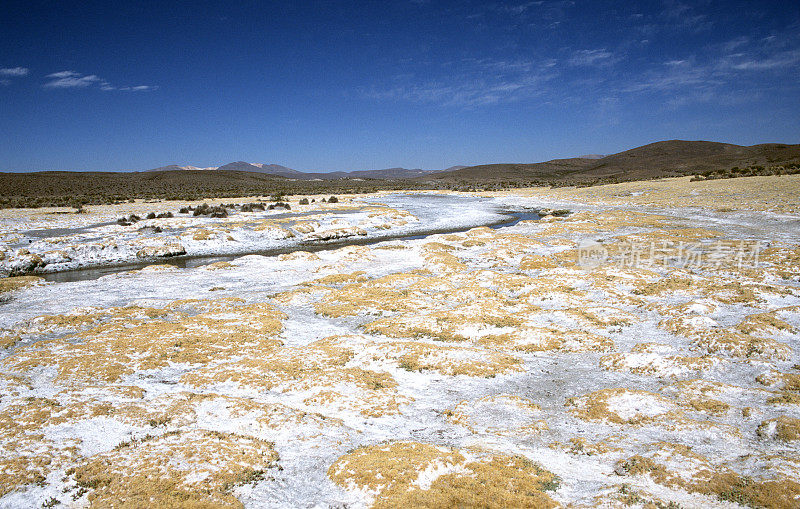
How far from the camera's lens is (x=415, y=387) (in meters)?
10.1

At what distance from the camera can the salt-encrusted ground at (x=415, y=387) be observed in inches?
253

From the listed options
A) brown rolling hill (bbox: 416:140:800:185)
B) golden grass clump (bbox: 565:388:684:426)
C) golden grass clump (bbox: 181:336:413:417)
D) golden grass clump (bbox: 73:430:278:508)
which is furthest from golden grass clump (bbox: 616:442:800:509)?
brown rolling hill (bbox: 416:140:800:185)

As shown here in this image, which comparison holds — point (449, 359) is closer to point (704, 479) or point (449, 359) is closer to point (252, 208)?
point (704, 479)

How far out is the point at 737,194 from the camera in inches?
1756

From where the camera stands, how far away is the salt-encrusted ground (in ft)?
21.1

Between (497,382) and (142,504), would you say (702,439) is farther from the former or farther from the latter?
(142,504)

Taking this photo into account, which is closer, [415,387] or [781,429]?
[781,429]

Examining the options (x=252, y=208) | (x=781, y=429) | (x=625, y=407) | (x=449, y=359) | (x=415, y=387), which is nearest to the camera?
(x=781, y=429)

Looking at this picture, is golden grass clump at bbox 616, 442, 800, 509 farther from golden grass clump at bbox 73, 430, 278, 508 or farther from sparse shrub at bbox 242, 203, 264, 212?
sparse shrub at bbox 242, 203, 264, 212

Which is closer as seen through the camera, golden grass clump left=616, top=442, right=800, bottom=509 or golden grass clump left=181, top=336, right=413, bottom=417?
golden grass clump left=616, top=442, right=800, bottom=509

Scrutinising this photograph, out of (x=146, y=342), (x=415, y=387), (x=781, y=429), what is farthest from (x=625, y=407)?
(x=146, y=342)

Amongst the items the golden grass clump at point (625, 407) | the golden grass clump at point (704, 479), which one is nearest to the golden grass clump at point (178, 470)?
the golden grass clump at point (704, 479)

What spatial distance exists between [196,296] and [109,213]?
3814cm

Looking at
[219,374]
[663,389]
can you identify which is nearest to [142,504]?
[219,374]
